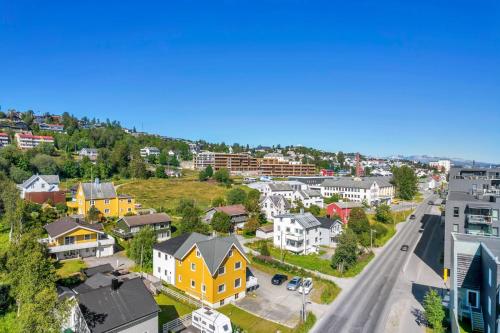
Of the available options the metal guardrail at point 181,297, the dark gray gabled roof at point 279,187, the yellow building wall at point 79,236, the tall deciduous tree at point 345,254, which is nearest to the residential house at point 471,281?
the tall deciduous tree at point 345,254

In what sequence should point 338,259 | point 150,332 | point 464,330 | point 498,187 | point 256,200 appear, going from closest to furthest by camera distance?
point 150,332 < point 464,330 < point 338,259 < point 498,187 < point 256,200

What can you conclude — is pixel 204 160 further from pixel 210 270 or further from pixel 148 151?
pixel 210 270

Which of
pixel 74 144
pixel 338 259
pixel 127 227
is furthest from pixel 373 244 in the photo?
pixel 74 144

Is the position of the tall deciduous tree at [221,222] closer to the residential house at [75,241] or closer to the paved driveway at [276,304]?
the residential house at [75,241]

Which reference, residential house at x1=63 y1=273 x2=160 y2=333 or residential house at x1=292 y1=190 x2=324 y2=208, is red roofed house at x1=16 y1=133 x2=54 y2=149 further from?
residential house at x1=63 y1=273 x2=160 y2=333

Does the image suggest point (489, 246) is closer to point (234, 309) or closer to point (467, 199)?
point (467, 199)

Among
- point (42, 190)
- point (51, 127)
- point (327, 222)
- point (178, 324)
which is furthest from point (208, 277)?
point (51, 127)
